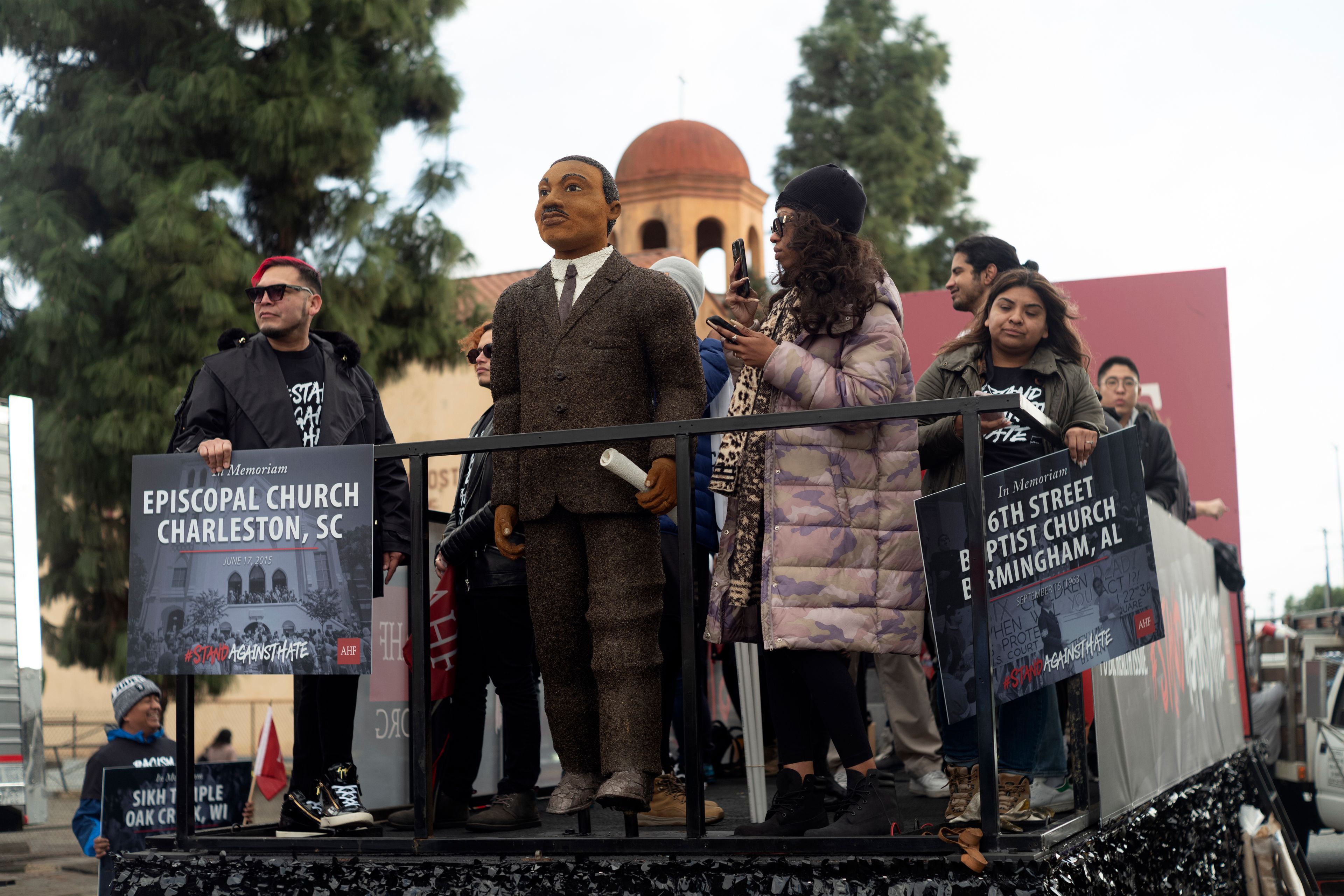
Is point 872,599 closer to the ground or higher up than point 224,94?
closer to the ground

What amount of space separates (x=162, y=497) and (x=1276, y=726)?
Result: 12.7m

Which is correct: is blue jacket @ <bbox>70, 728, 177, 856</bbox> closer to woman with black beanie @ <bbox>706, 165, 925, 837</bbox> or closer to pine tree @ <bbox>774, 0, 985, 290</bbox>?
woman with black beanie @ <bbox>706, 165, 925, 837</bbox>

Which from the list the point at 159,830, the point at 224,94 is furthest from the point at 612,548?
the point at 224,94

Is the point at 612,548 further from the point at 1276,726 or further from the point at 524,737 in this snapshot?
the point at 1276,726

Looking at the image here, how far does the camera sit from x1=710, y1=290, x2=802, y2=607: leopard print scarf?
10.8 ft

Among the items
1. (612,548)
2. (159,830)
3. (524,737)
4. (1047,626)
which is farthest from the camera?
(159,830)

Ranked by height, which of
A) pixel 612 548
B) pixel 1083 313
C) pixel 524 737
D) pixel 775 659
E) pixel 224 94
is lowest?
pixel 524 737

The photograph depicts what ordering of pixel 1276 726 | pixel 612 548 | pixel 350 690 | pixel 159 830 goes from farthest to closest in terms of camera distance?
1. pixel 1276 726
2. pixel 159 830
3. pixel 350 690
4. pixel 612 548

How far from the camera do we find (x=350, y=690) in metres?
3.90

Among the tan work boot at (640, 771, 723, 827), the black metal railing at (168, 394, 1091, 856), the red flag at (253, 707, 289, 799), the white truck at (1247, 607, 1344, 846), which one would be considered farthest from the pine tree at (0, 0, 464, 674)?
the black metal railing at (168, 394, 1091, 856)

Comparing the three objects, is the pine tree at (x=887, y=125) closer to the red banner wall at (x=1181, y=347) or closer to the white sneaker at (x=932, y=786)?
the red banner wall at (x=1181, y=347)

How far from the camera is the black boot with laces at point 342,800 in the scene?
145 inches

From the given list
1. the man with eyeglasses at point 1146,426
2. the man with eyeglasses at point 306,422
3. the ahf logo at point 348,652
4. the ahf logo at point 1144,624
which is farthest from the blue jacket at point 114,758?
the ahf logo at point 1144,624

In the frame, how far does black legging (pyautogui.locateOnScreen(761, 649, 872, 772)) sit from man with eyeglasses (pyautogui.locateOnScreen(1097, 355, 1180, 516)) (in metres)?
2.99
